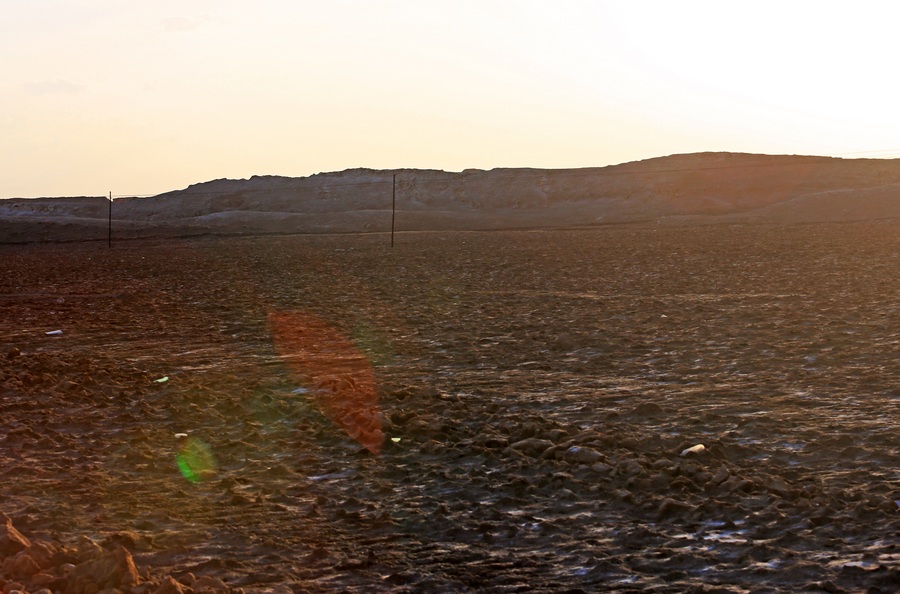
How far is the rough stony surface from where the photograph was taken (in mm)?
5594

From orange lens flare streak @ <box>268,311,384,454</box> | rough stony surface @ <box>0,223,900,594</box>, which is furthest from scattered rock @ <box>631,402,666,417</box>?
orange lens flare streak @ <box>268,311,384,454</box>

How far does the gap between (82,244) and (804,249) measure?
35832 mm

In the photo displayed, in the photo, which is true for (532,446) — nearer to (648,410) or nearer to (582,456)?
(582,456)

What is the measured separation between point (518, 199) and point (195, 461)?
10534cm

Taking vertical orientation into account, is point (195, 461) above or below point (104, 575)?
below

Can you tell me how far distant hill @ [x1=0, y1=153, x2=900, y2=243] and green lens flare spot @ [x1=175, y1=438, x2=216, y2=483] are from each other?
61.6m

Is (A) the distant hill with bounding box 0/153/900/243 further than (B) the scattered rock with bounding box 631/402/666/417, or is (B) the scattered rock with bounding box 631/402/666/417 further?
(A) the distant hill with bounding box 0/153/900/243

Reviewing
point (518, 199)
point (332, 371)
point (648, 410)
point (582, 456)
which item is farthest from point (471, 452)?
point (518, 199)

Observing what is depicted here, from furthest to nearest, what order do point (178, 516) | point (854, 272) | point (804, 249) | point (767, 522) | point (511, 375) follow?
point (804, 249)
point (854, 272)
point (511, 375)
point (178, 516)
point (767, 522)

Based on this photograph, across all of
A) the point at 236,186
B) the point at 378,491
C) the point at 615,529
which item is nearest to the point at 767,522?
the point at 615,529

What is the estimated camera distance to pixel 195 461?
8.04 metres

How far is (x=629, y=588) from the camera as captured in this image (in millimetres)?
5293

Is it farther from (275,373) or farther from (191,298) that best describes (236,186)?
(275,373)

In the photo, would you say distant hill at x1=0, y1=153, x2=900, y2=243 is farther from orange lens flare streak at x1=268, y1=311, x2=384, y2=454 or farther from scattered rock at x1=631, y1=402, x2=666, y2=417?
scattered rock at x1=631, y1=402, x2=666, y2=417
